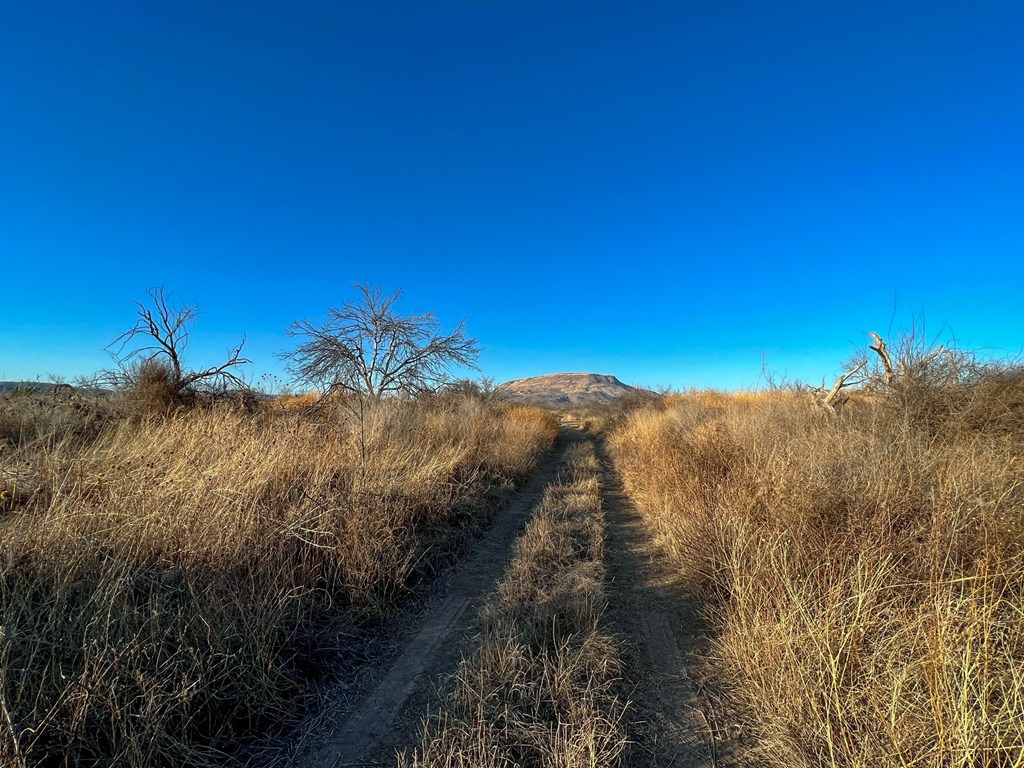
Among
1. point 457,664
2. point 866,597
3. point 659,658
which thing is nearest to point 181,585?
point 457,664

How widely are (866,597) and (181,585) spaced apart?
4.27 metres

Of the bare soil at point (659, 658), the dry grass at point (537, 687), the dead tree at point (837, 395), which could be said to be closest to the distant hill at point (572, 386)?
the dead tree at point (837, 395)

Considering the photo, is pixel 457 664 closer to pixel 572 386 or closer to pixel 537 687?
pixel 537 687

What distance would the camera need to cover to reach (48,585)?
2.47 metres

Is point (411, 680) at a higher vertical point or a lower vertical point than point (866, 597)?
lower

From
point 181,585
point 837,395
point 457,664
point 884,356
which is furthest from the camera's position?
point 837,395

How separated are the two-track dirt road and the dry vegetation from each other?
0.33 meters

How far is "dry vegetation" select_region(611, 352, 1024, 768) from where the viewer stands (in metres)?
1.85

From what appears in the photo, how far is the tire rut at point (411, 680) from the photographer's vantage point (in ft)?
7.66

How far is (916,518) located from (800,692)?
192 centimetres

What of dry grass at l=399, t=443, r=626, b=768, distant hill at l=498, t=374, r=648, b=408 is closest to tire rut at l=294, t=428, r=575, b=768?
dry grass at l=399, t=443, r=626, b=768

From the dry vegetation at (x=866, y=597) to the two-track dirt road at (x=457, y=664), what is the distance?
326 millimetres

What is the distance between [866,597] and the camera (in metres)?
2.50

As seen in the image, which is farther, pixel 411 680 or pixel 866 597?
pixel 411 680
